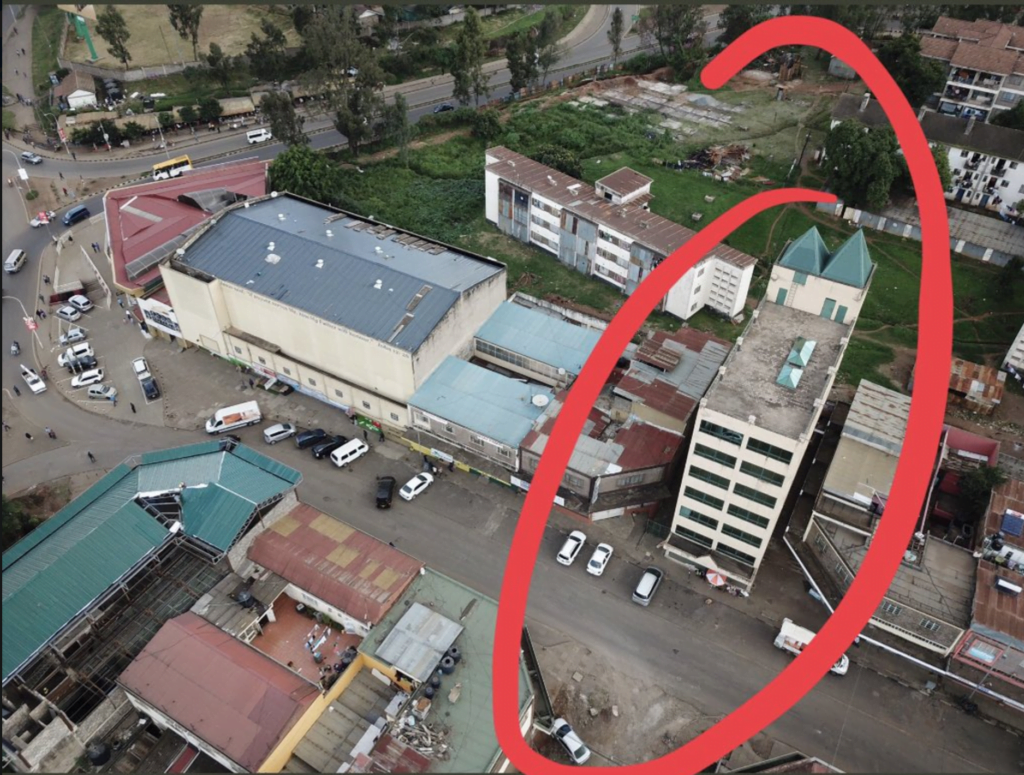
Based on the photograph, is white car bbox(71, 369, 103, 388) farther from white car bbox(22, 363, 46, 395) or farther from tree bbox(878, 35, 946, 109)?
tree bbox(878, 35, 946, 109)

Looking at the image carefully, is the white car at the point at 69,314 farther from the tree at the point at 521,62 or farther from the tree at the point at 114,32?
the tree at the point at 521,62

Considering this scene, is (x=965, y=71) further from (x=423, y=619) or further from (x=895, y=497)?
(x=423, y=619)

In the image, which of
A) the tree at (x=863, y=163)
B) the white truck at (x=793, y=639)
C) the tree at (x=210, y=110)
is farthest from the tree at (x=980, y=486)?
the tree at (x=210, y=110)

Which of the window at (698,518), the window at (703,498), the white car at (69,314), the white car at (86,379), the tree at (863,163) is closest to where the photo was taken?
the window at (703,498)

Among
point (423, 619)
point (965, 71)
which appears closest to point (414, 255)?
point (423, 619)

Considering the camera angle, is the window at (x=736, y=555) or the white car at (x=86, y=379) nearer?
the window at (x=736, y=555)

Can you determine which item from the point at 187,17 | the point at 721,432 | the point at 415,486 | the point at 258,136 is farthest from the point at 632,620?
the point at 187,17
